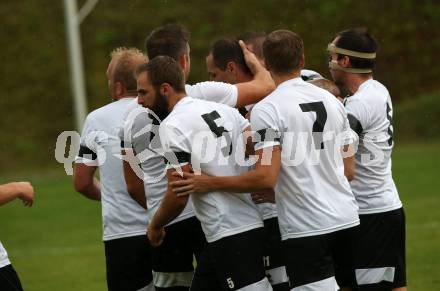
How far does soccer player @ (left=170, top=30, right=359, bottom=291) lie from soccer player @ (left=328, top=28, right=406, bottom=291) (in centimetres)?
95

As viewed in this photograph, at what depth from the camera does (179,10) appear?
3300cm

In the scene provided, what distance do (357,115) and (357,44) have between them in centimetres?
61

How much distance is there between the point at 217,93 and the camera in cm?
687

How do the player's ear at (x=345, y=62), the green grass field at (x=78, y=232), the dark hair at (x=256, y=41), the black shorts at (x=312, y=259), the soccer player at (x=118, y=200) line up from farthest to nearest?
the green grass field at (x=78, y=232)
the dark hair at (x=256, y=41)
the player's ear at (x=345, y=62)
the soccer player at (x=118, y=200)
the black shorts at (x=312, y=259)

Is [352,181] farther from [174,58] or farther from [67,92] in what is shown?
[67,92]

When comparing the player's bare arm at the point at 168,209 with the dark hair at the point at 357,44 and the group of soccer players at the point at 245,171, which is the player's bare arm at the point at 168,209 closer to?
the group of soccer players at the point at 245,171

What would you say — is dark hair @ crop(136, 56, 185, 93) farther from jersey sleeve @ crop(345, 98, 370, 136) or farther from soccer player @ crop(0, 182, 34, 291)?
jersey sleeve @ crop(345, 98, 370, 136)

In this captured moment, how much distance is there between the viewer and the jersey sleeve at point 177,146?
20.2 ft

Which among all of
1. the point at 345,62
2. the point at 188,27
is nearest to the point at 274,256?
the point at 345,62

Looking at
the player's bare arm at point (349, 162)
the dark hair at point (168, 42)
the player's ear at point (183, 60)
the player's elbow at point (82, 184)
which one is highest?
the dark hair at point (168, 42)

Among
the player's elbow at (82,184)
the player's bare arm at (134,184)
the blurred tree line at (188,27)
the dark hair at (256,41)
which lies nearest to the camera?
the player's bare arm at (134,184)

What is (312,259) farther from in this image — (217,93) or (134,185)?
(134,185)

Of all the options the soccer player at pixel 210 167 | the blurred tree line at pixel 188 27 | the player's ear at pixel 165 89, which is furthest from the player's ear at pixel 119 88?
the blurred tree line at pixel 188 27

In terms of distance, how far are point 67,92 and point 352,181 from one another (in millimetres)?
25102
